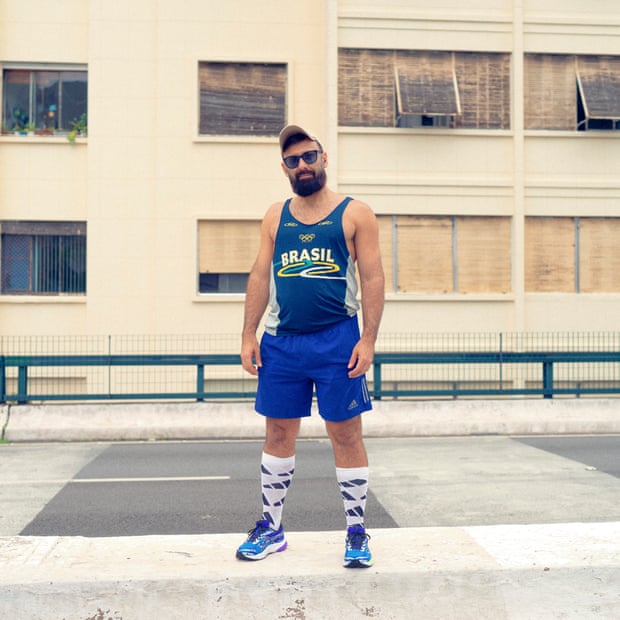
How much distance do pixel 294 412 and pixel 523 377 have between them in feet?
51.7

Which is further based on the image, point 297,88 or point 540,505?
point 297,88

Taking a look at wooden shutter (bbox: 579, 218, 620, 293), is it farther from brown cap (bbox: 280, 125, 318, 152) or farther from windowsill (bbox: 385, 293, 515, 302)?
brown cap (bbox: 280, 125, 318, 152)

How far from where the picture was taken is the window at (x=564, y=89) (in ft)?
65.7

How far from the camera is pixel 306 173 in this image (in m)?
4.41

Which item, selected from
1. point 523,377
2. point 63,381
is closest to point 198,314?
point 63,381

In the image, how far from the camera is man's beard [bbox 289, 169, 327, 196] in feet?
14.5

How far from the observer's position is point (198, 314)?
19391 millimetres

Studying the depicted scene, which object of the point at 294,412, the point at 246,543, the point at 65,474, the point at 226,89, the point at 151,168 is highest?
the point at 226,89

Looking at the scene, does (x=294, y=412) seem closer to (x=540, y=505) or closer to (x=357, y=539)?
(x=357, y=539)

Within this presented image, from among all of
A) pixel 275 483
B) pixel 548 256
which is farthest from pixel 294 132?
pixel 548 256

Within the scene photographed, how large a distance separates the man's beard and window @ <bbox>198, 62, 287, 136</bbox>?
1557 cm

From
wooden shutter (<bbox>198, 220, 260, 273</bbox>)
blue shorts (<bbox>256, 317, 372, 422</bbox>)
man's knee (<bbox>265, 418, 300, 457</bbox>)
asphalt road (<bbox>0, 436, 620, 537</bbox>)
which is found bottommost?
asphalt road (<bbox>0, 436, 620, 537</bbox>)

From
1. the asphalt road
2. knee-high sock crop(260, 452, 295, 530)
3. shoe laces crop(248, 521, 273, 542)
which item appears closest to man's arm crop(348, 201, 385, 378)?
knee-high sock crop(260, 452, 295, 530)

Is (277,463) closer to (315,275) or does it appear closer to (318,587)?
(318,587)
